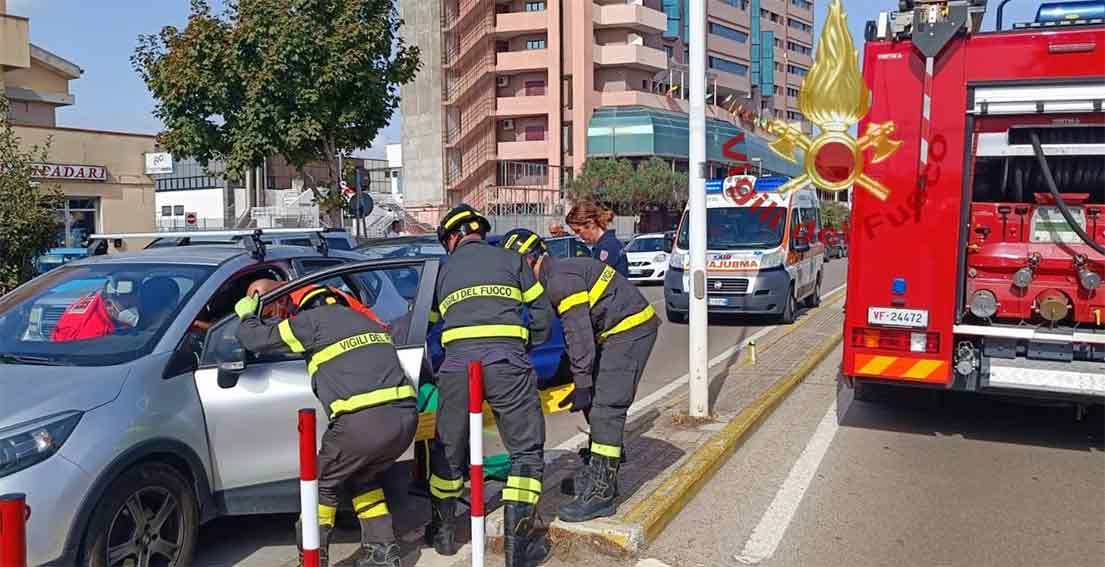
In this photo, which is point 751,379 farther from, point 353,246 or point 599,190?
point 599,190

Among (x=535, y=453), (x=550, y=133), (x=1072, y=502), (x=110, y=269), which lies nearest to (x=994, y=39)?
(x=1072, y=502)

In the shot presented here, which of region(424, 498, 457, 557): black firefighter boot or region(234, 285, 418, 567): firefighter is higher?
region(234, 285, 418, 567): firefighter

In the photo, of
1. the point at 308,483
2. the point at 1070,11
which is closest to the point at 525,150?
the point at 1070,11

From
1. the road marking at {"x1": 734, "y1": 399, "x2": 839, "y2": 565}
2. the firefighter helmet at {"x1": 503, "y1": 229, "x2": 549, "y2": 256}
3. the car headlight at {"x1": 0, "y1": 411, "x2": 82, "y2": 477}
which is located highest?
the firefighter helmet at {"x1": 503, "y1": 229, "x2": 549, "y2": 256}

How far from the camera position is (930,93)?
6.63 m

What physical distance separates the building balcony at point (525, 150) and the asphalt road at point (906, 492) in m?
46.3

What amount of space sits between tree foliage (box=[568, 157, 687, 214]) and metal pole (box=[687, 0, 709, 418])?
4080 cm

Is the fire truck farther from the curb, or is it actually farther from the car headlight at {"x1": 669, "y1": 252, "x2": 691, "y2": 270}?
the car headlight at {"x1": 669, "y1": 252, "x2": 691, "y2": 270}

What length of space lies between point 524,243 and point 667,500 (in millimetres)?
1728

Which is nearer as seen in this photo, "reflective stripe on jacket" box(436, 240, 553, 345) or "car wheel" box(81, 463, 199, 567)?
"car wheel" box(81, 463, 199, 567)

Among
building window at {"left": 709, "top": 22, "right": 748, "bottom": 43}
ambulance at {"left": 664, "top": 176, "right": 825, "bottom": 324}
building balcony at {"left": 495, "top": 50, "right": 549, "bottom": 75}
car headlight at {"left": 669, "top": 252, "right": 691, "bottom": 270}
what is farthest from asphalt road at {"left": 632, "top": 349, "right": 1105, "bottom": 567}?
building window at {"left": 709, "top": 22, "right": 748, "bottom": 43}

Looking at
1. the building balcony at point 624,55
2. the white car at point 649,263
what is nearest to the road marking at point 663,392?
the white car at point 649,263

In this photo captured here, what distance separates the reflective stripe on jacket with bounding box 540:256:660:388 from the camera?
491cm

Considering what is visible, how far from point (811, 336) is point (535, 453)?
30.2ft
